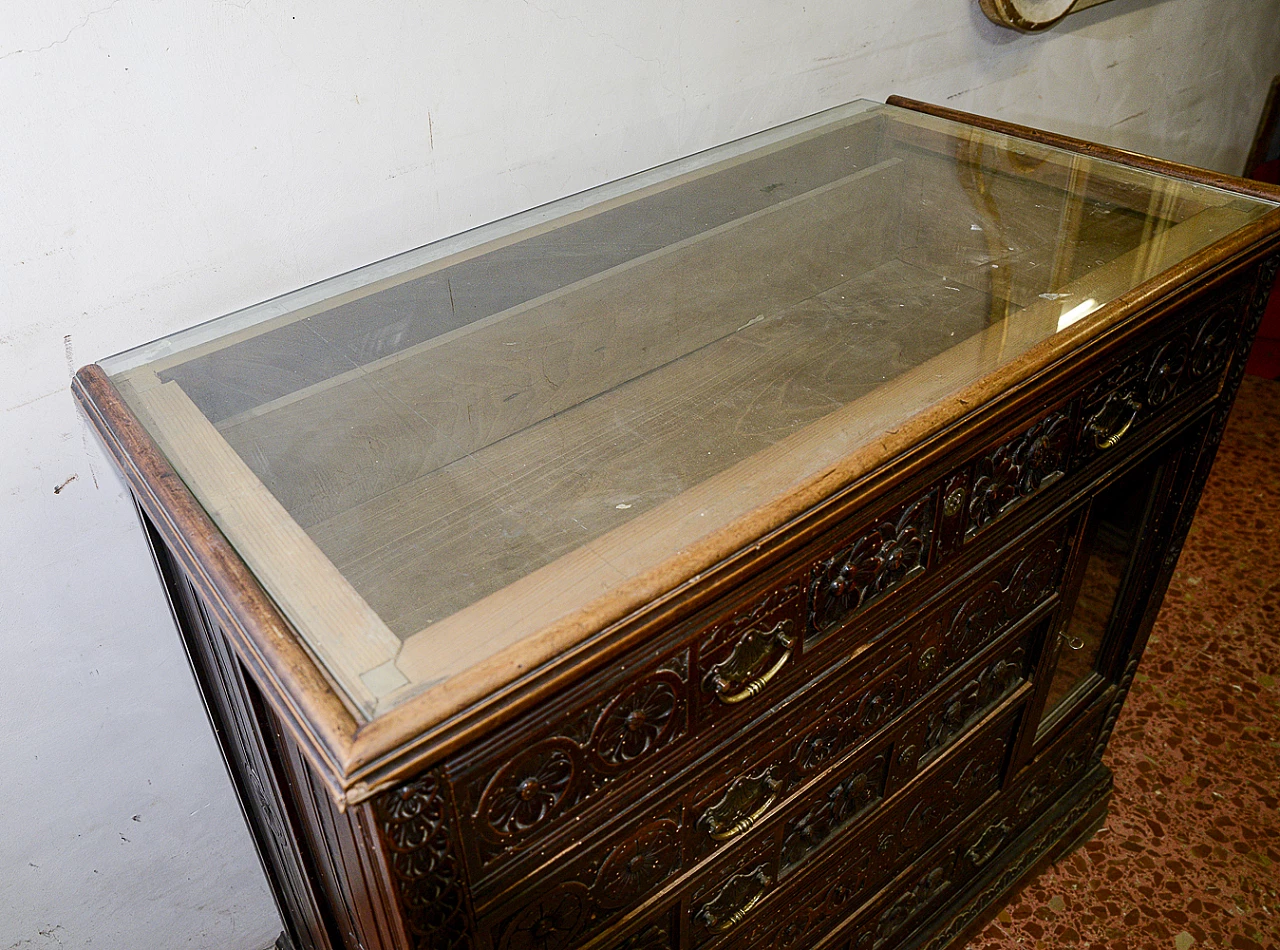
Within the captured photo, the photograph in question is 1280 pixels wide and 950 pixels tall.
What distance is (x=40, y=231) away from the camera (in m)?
1.14

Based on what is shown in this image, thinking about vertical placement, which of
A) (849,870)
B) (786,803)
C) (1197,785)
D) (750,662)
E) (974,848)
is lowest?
(1197,785)

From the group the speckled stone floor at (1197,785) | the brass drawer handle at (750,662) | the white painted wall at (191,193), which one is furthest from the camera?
the speckled stone floor at (1197,785)

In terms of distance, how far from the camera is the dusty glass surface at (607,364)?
904 millimetres

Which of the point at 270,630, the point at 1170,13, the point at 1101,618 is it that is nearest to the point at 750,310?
the point at 270,630

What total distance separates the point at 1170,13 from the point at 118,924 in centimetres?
295

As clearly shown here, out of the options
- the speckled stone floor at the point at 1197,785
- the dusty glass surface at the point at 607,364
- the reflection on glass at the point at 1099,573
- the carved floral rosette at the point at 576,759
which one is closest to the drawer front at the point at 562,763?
the carved floral rosette at the point at 576,759

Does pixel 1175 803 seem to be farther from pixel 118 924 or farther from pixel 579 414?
pixel 118 924

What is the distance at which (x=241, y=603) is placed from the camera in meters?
0.84

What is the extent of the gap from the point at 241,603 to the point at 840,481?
20.7 inches

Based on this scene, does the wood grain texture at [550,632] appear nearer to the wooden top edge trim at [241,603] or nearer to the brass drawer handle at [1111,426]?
the wooden top edge trim at [241,603]

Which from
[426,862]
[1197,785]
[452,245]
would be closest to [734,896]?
[426,862]

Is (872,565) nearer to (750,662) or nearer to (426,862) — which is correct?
(750,662)

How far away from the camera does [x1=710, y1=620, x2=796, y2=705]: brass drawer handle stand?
1016mm

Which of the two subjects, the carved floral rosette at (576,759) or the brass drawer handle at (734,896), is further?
the brass drawer handle at (734,896)
